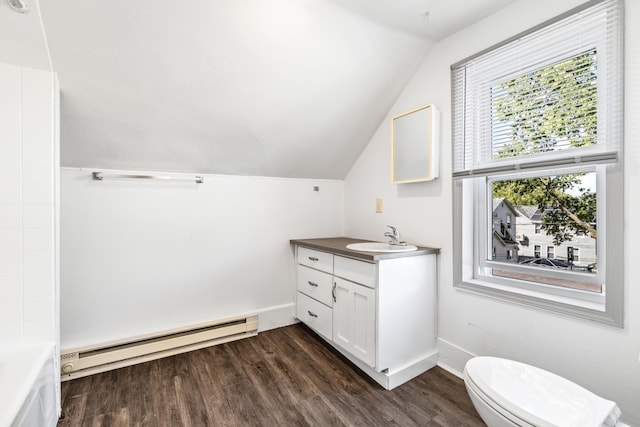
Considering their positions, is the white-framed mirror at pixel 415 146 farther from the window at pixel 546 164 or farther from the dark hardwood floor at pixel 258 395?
the dark hardwood floor at pixel 258 395

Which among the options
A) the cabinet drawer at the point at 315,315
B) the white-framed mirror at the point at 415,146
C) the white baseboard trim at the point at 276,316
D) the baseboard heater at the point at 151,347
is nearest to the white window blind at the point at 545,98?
the white-framed mirror at the point at 415,146

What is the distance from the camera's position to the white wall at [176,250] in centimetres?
202

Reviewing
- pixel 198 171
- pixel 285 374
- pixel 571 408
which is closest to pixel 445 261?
pixel 571 408

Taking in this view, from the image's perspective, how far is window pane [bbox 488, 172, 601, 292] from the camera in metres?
1.51

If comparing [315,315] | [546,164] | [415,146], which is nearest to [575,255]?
[546,164]

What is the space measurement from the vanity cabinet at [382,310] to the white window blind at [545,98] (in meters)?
0.75

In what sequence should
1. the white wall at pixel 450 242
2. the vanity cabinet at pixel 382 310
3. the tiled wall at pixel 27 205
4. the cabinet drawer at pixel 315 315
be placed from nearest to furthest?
the white wall at pixel 450 242, the tiled wall at pixel 27 205, the vanity cabinet at pixel 382 310, the cabinet drawer at pixel 315 315

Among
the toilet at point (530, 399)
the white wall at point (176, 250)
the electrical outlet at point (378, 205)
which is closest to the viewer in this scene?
the toilet at point (530, 399)

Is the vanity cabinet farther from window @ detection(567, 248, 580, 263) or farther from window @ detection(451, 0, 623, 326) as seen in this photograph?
window @ detection(567, 248, 580, 263)

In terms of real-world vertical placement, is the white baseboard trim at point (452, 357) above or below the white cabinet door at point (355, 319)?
below

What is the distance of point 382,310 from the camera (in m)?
1.79

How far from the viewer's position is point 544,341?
1562 mm

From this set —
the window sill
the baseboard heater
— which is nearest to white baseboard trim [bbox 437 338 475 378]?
the window sill

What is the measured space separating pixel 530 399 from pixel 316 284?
5.08ft
